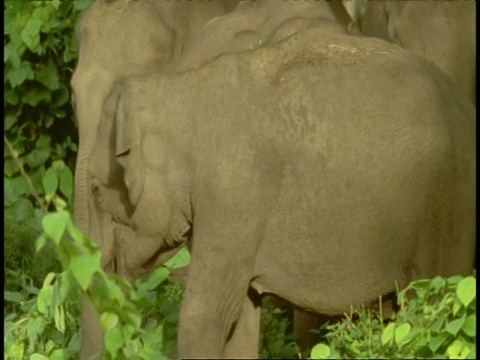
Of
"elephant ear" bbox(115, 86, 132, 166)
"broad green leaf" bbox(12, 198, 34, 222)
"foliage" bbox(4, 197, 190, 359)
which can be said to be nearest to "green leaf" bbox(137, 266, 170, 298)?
"foliage" bbox(4, 197, 190, 359)

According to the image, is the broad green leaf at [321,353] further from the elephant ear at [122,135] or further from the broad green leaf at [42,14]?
the broad green leaf at [42,14]

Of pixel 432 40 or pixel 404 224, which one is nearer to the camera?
pixel 404 224

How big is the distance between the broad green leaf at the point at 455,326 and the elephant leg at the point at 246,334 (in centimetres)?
56

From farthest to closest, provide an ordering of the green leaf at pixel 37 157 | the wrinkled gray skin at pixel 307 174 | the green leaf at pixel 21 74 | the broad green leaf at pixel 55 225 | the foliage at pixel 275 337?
the green leaf at pixel 37 157, the green leaf at pixel 21 74, the foliage at pixel 275 337, the wrinkled gray skin at pixel 307 174, the broad green leaf at pixel 55 225

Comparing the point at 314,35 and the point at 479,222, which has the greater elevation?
the point at 314,35

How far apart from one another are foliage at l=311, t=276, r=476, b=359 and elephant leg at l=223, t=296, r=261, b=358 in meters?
0.24

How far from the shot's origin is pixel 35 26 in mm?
6586

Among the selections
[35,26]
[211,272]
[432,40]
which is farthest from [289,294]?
[35,26]

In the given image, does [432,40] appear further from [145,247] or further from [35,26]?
[35,26]

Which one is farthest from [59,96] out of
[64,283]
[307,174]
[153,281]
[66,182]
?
[64,283]

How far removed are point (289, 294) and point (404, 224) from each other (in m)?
0.27

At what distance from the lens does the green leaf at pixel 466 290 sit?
3684 mm

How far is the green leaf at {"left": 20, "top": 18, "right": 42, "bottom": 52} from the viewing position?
6.57 metres

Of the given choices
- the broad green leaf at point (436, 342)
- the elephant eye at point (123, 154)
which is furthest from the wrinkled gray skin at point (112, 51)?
the broad green leaf at point (436, 342)
